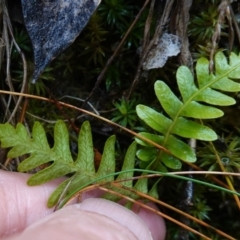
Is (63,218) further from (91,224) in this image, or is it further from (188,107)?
(188,107)

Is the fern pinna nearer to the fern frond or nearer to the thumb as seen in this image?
the fern frond

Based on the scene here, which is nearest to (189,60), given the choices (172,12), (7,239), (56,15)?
(172,12)

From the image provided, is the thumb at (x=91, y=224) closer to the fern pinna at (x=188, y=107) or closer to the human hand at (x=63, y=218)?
the human hand at (x=63, y=218)

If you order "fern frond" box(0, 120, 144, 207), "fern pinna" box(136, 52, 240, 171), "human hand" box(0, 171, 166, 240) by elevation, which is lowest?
"human hand" box(0, 171, 166, 240)

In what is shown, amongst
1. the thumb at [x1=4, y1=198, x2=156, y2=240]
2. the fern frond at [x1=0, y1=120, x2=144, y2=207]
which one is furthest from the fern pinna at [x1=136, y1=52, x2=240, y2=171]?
the thumb at [x1=4, y1=198, x2=156, y2=240]

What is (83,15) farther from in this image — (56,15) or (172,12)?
(172,12)

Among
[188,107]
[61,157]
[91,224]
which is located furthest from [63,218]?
[188,107]
